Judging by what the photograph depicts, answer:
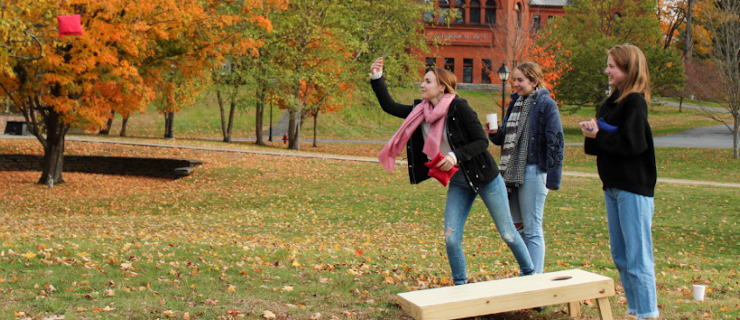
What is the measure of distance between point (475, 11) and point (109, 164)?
41939 millimetres

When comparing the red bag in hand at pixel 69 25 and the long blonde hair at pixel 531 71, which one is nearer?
the long blonde hair at pixel 531 71

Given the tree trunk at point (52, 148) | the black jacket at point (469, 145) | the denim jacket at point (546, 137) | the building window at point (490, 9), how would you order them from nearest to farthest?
the black jacket at point (469, 145)
the denim jacket at point (546, 137)
the tree trunk at point (52, 148)
the building window at point (490, 9)

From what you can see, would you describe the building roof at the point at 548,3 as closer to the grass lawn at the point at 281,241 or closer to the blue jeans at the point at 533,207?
the grass lawn at the point at 281,241

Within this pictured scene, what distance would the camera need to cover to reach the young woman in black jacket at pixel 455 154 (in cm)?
453

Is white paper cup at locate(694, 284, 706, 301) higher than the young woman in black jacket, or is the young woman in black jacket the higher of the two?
the young woman in black jacket

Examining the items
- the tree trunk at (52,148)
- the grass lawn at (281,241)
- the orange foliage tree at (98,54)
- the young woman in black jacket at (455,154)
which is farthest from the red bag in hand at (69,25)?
the young woman in black jacket at (455,154)

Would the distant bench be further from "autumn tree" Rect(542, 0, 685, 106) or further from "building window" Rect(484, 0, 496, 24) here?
"building window" Rect(484, 0, 496, 24)

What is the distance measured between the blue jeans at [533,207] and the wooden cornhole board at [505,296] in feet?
2.26

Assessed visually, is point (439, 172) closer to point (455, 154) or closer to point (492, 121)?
point (455, 154)

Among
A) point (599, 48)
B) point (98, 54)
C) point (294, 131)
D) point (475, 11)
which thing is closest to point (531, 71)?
point (98, 54)

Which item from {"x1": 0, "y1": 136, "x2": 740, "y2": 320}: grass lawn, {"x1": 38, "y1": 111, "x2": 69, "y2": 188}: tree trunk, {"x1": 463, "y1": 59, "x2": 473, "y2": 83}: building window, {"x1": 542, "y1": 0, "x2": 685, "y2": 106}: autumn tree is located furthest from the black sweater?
{"x1": 463, "y1": 59, "x2": 473, "y2": 83}: building window

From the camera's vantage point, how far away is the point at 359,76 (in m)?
28.0

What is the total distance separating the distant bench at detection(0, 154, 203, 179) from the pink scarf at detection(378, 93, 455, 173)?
15.0 metres

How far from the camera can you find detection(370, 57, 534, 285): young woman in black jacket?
4.53 m
